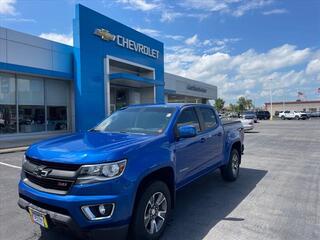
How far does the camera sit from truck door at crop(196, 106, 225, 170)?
221 inches

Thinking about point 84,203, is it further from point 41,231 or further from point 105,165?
point 41,231

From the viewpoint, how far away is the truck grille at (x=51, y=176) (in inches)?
130

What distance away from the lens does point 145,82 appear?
83.0 feet

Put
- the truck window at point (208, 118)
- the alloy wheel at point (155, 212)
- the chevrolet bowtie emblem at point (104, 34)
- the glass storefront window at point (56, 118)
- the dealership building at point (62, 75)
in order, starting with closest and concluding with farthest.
Answer: the alloy wheel at point (155, 212) < the truck window at point (208, 118) < the dealership building at point (62, 75) < the glass storefront window at point (56, 118) < the chevrolet bowtie emblem at point (104, 34)

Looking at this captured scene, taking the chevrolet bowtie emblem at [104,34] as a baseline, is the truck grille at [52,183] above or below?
below

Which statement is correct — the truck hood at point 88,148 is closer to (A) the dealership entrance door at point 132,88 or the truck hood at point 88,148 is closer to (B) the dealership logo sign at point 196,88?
(A) the dealership entrance door at point 132,88

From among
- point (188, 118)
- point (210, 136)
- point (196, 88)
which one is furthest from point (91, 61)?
point (196, 88)

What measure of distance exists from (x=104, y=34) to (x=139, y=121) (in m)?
17.5

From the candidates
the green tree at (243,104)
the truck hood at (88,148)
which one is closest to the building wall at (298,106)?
the green tree at (243,104)

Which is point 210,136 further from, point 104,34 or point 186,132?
point 104,34

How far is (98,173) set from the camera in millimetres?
3289

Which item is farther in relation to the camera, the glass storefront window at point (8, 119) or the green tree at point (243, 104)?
the green tree at point (243, 104)

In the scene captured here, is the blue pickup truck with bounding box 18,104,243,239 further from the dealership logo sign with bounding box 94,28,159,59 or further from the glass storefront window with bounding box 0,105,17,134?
the dealership logo sign with bounding box 94,28,159,59

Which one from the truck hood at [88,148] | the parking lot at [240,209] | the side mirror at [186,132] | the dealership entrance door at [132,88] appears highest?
the dealership entrance door at [132,88]
